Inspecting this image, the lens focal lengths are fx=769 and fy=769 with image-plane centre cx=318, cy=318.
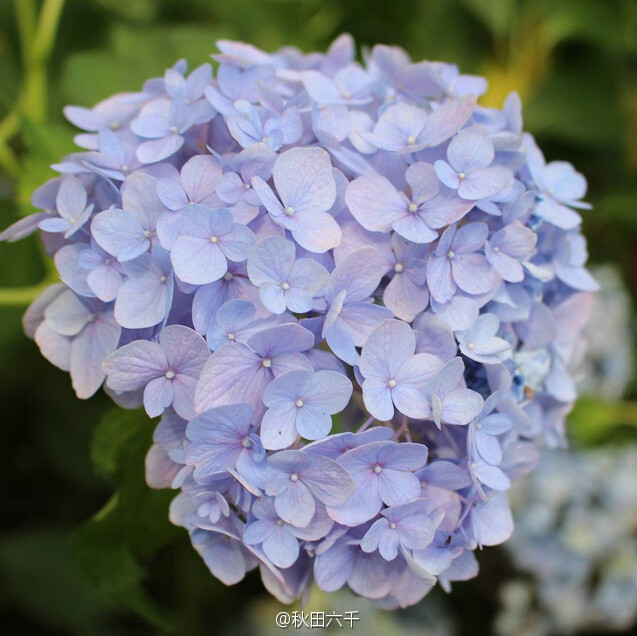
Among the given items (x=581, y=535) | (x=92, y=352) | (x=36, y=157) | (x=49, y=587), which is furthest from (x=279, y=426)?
(x=49, y=587)

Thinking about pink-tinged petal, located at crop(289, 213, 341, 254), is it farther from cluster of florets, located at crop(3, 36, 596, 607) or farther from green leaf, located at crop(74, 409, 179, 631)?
green leaf, located at crop(74, 409, 179, 631)

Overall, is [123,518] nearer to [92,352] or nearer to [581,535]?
[92,352]

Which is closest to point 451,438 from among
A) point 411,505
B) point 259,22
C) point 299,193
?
point 411,505

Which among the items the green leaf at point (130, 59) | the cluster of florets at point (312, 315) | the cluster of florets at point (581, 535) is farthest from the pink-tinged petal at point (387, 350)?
the cluster of florets at point (581, 535)

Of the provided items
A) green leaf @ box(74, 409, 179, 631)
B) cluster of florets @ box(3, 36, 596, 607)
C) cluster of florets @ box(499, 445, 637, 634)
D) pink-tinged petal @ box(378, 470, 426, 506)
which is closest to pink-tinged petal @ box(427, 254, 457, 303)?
cluster of florets @ box(3, 36, 596, 607)

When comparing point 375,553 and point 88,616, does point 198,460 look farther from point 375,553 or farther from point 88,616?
point 88,616

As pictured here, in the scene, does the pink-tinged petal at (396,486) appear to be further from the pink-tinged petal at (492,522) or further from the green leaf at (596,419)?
the green leaf at (596,419)
